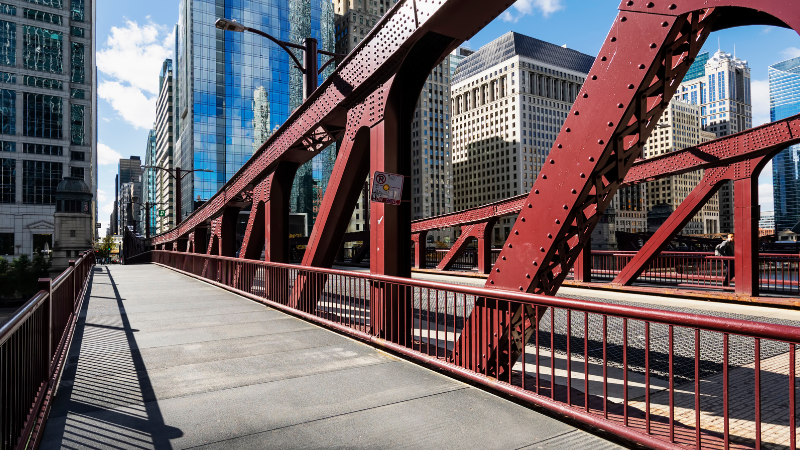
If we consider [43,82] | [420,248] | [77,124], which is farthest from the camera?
[77,124]

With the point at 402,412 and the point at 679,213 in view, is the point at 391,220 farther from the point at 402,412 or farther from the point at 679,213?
the point at 679,213

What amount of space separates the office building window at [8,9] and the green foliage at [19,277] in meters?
35.9

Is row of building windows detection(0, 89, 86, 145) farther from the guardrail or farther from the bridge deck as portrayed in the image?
the bridge deck

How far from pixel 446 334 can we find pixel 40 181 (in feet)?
259

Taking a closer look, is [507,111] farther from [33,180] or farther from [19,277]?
[19,277]

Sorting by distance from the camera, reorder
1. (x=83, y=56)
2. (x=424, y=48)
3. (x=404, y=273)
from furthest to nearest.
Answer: (x=83, y=56) → (x=404, y=273) → (x=424, y=48)

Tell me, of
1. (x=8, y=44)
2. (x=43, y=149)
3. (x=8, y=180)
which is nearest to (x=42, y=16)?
(x=8, y=44)

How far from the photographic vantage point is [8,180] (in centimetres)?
6269

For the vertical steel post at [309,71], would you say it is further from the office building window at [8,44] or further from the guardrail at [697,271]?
the office building window at [8,44]

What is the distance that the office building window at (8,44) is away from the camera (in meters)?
64.0

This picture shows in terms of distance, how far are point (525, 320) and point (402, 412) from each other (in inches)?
59.1

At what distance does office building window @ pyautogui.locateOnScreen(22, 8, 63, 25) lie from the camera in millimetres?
65812

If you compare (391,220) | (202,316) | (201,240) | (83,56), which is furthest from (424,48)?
(83,56)

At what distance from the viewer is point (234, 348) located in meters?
6.60
